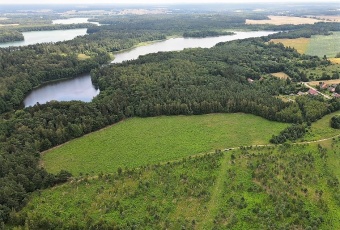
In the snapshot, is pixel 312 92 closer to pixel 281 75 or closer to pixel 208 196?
pixel 281 75

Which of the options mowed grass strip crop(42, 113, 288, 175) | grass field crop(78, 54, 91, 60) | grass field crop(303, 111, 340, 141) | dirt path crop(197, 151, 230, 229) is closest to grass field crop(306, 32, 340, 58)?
grass field crop(303, 111, 340, 141)

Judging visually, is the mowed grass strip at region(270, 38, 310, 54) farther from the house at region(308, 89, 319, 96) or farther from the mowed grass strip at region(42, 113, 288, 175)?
the mowed grass strip at region(42, 113, 288, 175)

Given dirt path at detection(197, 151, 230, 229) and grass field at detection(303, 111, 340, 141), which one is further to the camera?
grass field at detection(303, 111, 340, 141)

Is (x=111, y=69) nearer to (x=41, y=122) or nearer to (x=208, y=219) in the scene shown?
(x=41, y=122)

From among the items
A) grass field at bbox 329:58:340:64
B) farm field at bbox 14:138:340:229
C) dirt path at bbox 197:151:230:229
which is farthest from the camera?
grass field at bbox 329:58:340:64

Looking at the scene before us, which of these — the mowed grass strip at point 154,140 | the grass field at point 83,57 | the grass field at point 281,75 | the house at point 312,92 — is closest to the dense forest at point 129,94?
the grass field at point 83,57

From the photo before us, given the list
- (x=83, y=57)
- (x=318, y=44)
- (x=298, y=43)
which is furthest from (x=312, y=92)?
(x=83, y=57)

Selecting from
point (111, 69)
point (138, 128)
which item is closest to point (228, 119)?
point (138, 128)
